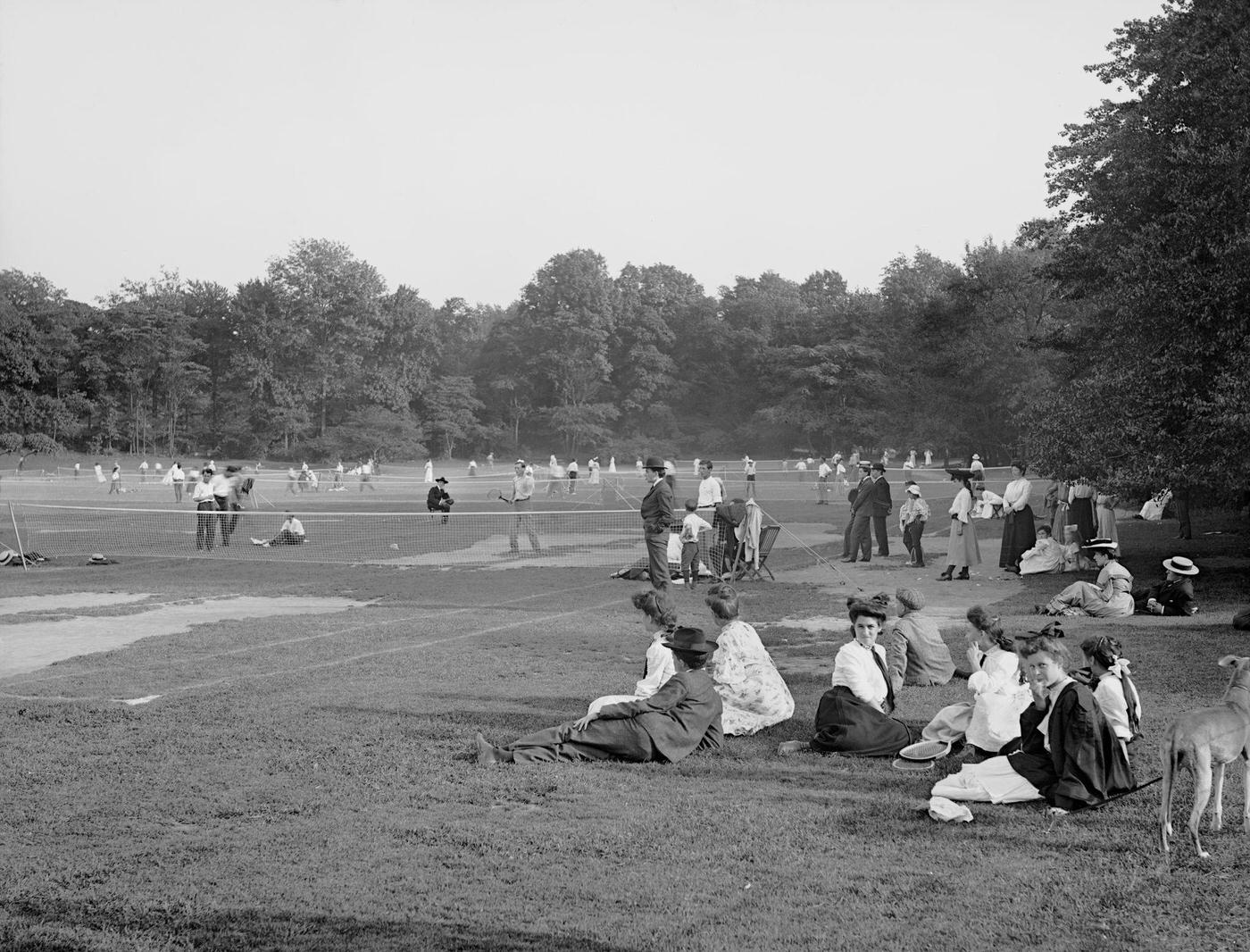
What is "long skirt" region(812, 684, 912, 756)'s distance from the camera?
335 inches

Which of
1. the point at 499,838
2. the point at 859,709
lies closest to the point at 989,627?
the point at 859,709

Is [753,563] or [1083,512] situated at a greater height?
[1083,512]

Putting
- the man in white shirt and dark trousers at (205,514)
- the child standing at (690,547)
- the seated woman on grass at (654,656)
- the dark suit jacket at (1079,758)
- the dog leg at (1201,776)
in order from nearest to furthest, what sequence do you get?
the dog leg at (1201,776) < the dark suit jacket at (1079,758) < the seated woman on grass at (654,656) < the child standing at (690,547) < the man in white shirt and dark trousers at (205,514)

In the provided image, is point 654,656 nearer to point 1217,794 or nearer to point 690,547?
point 1217,794

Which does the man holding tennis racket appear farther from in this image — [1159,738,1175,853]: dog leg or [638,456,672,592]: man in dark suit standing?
[1159,738,1175,853]: dog leg

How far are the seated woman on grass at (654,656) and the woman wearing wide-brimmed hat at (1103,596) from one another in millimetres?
7410

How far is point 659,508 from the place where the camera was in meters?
17.6

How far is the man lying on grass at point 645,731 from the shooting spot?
27.3 feet

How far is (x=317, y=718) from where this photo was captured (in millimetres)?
9656

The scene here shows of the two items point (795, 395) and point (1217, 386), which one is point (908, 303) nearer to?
point (795, 395)

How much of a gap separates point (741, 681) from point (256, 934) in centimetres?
488

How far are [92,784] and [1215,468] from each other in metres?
14.2

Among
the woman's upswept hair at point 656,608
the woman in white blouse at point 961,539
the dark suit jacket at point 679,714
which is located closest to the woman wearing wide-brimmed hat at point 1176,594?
the woman in white blouse at point 961,539

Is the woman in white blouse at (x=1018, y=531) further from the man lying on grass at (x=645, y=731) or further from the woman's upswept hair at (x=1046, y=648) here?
the woman's upswept hair at (x=1046, y=648)
